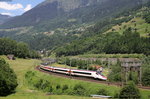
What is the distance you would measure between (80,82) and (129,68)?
1749 centimetres

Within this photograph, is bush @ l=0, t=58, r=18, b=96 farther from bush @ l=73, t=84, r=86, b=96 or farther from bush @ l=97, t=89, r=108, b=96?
bush @ l=97, t=89, r=108, b=96

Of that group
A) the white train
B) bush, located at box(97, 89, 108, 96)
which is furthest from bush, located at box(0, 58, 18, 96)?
bush, located at box(97, 89, 108, 96)

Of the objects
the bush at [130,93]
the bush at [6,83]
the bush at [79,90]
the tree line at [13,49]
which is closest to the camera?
the bush at [130,93]

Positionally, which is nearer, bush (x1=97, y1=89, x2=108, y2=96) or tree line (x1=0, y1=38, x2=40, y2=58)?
bush (x1=97, y1=89, x2=108, y2=96)

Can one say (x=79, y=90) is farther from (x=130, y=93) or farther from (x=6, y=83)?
(x=6, y=83)

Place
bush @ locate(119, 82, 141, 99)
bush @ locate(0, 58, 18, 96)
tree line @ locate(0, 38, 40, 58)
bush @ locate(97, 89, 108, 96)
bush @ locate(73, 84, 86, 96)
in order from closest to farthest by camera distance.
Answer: bush @ locate(119, 82, 141, 99) < bush @ locate(97, 89, 108, 96) < bush @ locate(73, 84, 86, 96) < bush @ locate(0, 58, 18, 96) < tree line @ locate(0, 38, 40, 58)

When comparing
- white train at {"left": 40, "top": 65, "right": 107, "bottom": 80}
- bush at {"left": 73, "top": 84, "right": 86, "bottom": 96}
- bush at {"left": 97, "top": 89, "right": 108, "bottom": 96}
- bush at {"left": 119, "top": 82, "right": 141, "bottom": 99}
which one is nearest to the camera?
bush at {"left": 119, "top": 82, "right": 141, "bottom": 99}

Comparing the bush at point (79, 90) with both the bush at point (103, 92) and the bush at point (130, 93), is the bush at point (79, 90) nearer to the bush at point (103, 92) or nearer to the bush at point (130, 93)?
the bush at point (103, 92)

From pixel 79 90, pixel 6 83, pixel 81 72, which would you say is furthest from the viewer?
pixel 81 72

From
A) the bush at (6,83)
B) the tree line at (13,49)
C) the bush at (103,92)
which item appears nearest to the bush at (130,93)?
the bush at (103,92)

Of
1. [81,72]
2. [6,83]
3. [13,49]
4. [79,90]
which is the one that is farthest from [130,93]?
[13,49]

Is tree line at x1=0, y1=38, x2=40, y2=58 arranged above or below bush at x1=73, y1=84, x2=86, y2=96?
above

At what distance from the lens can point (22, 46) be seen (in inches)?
6722

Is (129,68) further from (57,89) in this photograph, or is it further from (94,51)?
(94,51)
